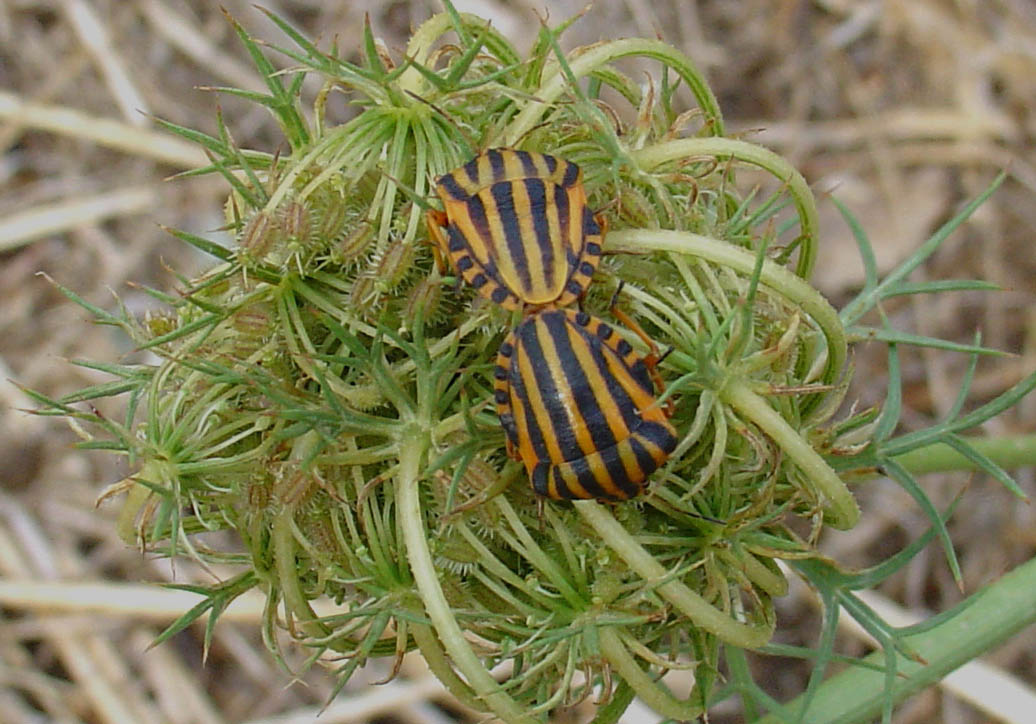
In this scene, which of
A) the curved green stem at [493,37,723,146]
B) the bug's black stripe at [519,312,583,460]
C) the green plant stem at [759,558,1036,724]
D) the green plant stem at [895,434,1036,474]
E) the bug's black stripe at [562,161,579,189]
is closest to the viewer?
the bug's black stripe at [519,312,583,460]

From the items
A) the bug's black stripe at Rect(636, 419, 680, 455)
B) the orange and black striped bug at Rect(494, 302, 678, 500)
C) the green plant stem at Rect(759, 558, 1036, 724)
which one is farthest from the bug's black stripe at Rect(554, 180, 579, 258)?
the green plant stem at Rect(759, 558, 1036, 724)

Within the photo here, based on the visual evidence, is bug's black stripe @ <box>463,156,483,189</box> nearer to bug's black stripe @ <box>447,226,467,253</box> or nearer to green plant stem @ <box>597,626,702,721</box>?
bug's black stripe @ <box>447,226,467,253</box>

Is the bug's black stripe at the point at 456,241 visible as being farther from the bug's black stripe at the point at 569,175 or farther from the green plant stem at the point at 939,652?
the green plant stem at the point at 939,652

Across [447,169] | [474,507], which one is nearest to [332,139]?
[447,169]

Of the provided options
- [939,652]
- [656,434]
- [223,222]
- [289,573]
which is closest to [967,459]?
[939,652]

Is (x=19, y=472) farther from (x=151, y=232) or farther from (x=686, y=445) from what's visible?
(x=686, y=445)

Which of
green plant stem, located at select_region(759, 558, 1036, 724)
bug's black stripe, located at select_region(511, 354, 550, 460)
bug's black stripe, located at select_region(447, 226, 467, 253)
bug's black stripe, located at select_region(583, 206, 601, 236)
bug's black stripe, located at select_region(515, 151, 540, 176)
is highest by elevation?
bug's black stripe, located at select_region(515, 151, 540, 176)
